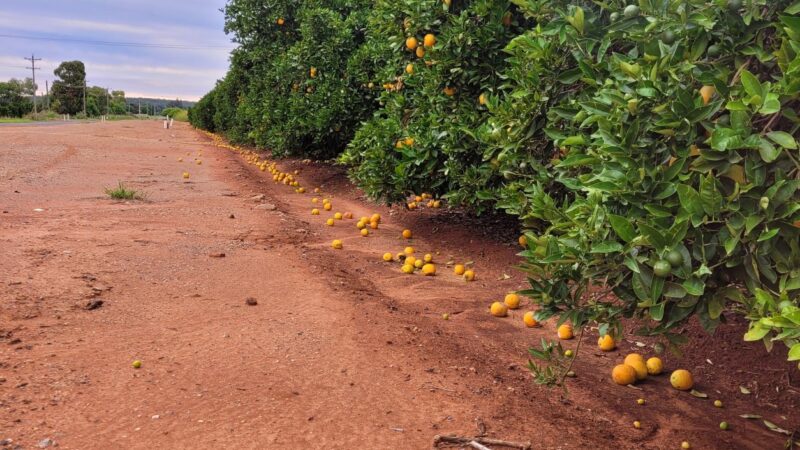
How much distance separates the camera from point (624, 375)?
3334mm

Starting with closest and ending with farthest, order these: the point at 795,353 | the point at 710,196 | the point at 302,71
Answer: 1. the point at 795,353
2. the point at 710,196
3. the point at 302,71

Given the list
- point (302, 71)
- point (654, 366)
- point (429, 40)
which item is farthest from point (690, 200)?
point (302, 71)

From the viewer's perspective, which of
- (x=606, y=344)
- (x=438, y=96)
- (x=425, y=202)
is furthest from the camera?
(x=425, y=202)

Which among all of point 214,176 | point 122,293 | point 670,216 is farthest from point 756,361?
point 214,176

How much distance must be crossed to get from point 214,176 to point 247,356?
Result: 32.0 feet

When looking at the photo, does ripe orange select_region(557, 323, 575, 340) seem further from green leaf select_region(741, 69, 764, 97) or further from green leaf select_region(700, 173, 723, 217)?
green leaf select_region(741, 69, 764, 97)

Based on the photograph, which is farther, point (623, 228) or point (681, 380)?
point (681, 380)

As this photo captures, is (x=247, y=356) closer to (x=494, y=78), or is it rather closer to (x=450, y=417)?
(x=450, y=417)

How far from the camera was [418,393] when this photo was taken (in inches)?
119

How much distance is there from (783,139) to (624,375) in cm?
182

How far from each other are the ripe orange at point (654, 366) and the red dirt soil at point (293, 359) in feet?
0.14

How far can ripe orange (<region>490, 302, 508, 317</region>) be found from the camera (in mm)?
4516

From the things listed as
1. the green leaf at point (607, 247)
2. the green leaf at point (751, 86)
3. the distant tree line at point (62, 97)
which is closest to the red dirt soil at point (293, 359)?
the green leaf at point (607, 247)

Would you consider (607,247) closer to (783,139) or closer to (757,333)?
(757,333)
